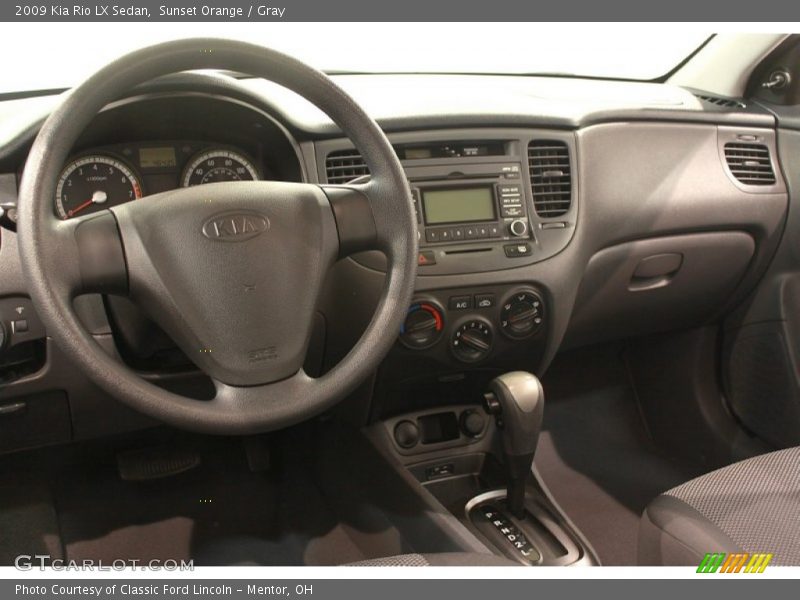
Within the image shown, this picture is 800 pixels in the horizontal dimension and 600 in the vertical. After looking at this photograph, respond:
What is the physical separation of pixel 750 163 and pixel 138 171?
4.43 ft

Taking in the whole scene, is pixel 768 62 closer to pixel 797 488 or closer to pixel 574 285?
pixel 574 285

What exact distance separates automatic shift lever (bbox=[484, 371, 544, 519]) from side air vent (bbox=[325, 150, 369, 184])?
459 mm

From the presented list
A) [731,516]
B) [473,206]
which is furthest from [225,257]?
[731,516]

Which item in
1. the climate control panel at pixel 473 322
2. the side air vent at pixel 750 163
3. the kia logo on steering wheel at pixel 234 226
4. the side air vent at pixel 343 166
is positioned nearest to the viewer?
the kia logo on steering wheel at pixel 234 226

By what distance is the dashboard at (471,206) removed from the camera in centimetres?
119

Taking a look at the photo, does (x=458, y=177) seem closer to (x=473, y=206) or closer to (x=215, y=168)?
(x=473, y=206)

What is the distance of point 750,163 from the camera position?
1.73 meters

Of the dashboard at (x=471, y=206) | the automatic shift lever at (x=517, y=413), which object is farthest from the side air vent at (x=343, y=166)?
the automatic shift lever at (x=517, y=413)

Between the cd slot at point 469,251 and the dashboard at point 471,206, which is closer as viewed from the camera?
the dashboard at point 471,206

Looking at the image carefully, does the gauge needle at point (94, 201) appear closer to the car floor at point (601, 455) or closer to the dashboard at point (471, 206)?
the dashboard at point (471, 206)

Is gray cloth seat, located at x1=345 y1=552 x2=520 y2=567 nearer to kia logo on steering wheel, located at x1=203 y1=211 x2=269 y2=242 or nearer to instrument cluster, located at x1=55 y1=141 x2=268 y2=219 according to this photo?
kia logo on steering wheel, located at x1=203 y1=211 x2=269 y2=242

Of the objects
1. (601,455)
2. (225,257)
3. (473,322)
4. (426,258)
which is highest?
(225,257)

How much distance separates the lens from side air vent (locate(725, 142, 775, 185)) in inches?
→ 67.1

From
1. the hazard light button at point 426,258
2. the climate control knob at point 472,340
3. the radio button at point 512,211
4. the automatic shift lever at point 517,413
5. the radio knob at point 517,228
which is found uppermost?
the radio button at point 512,211
